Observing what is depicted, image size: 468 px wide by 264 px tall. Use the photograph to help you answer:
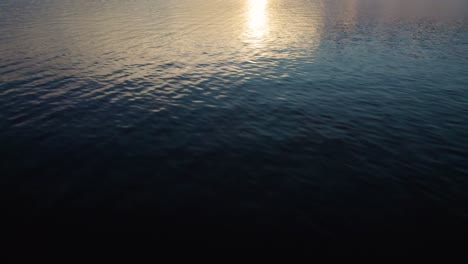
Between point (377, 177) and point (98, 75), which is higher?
point (98, 75)

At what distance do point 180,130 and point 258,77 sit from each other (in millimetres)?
17659

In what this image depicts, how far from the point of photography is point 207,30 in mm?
71938

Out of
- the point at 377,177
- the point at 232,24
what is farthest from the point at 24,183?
the point at 232,24

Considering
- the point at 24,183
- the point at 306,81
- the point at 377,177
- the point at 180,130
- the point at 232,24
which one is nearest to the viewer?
the point at 24,183

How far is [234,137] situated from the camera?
23844mm

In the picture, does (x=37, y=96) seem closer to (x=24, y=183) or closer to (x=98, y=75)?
(x=98, y=75)

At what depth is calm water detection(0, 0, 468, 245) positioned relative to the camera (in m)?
16.0

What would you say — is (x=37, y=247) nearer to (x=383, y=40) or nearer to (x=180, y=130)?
(x=180, y=130)

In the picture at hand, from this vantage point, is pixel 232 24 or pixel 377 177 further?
pixel 232 24

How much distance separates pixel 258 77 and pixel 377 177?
76.5 ft

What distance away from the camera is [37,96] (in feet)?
102

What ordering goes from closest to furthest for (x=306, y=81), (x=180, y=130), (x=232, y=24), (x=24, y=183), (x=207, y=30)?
(x=24, y=183) < (x=180, y=130) < (x=306, y=81) < (x=207, y=30) < (x=232, y=24)

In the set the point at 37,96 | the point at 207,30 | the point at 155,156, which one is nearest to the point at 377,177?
the point at 155,156

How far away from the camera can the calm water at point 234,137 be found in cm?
1603
